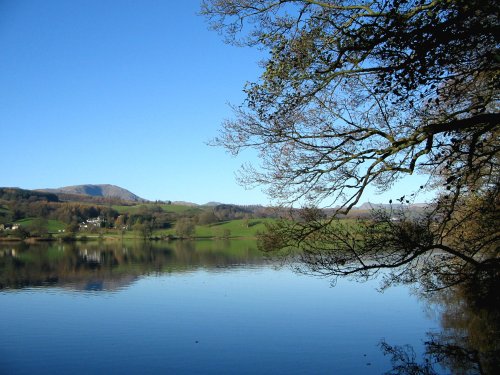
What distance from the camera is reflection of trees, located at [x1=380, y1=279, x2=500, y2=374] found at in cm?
967

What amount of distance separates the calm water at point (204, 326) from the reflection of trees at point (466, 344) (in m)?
0.50

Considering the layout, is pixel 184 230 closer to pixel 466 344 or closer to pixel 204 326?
pixel 204 326

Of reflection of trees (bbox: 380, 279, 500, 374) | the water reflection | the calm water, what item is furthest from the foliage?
reflection of trees (bbox: 380, 279, 500, 374)

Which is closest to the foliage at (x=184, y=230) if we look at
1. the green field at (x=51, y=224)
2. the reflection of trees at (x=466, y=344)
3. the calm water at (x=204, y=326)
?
the green field at (x=51, y=224)

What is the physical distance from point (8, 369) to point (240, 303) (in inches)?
407

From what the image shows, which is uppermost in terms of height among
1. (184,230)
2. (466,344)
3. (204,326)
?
(184,230)

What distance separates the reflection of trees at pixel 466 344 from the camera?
9.67 meters

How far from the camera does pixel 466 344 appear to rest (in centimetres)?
1205

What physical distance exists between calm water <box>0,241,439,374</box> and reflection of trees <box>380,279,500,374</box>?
50cm

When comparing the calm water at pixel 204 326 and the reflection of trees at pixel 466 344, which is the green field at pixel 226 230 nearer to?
the calm water at pixel 204 326

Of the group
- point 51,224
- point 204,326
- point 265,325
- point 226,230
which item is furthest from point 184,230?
point 265,325

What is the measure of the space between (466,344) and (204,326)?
824cm

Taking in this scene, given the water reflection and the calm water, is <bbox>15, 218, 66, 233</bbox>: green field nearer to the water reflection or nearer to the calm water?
the calm water

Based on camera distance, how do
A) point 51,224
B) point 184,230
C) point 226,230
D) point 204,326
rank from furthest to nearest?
point 51,224 < point 184,230 < point 226,230 < point 204,326
